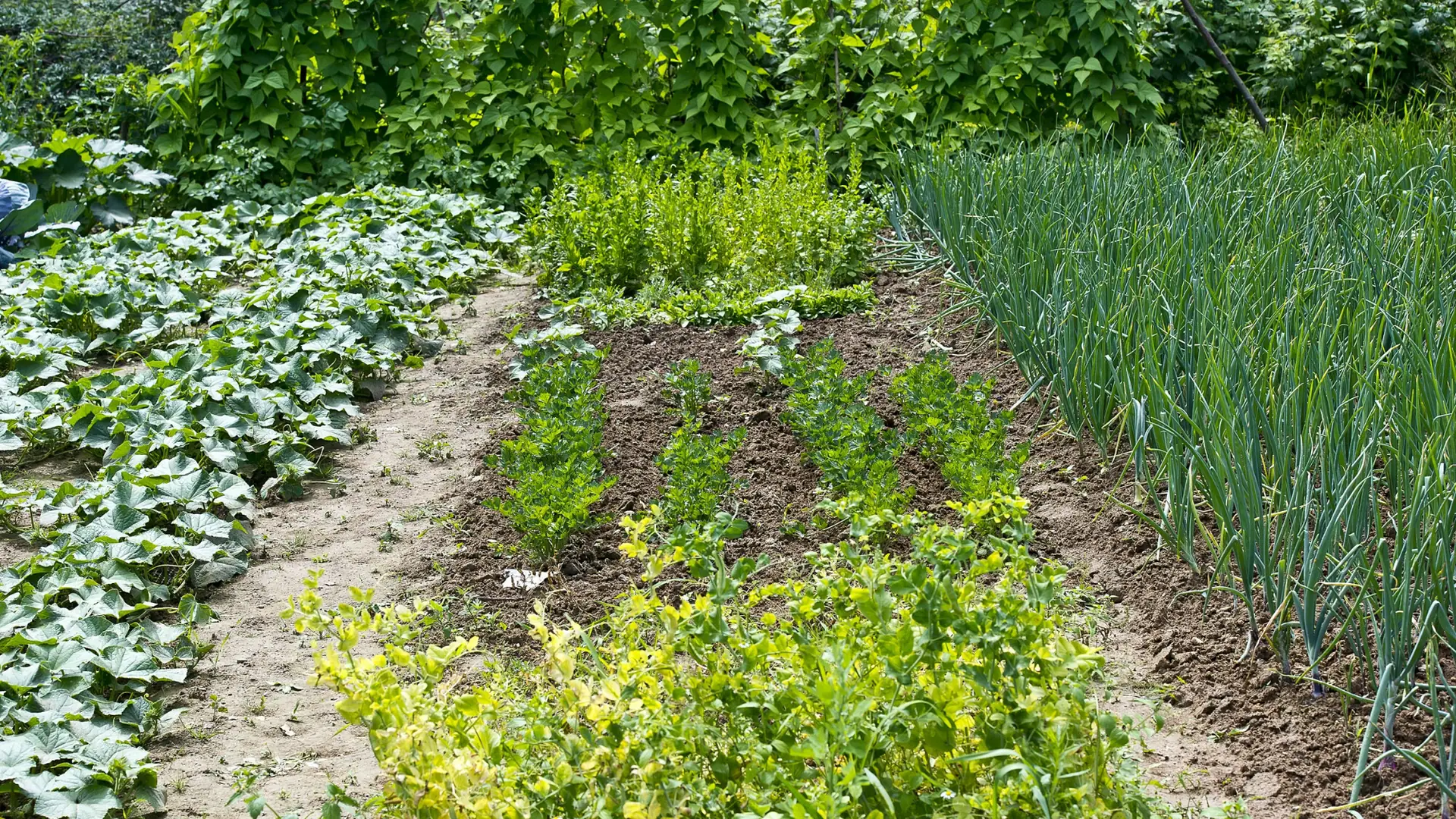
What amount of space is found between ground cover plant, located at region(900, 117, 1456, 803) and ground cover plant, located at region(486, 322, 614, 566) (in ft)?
4.45

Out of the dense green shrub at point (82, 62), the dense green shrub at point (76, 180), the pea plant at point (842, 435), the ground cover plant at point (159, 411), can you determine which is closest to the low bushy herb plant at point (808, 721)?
the ground cover plant at point (159, 411)

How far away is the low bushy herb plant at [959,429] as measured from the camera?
10.4ft

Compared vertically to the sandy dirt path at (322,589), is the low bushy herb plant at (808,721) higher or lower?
higher

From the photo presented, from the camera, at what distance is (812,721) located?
190 cm

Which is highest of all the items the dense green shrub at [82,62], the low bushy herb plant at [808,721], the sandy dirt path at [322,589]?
the dense green shrub at [82,62]

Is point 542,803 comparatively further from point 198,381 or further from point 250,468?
point 198,381

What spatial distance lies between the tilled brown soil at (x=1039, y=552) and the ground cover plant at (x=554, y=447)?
3.3 inches

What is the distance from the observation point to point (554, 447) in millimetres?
3623

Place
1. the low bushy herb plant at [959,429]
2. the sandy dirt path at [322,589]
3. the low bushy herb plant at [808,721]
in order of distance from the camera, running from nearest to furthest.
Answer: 1. the low bushy herb plant at [808,721]
2. the sandy dirt path at [322,589]
3. the low bushy herb plant at [959,429]

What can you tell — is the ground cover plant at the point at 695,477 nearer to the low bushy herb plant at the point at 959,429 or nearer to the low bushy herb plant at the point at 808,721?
the low bushy herb plant at the point at 959,429

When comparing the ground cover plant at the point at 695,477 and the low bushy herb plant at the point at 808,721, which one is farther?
the ground cover plant at the point at 695,477

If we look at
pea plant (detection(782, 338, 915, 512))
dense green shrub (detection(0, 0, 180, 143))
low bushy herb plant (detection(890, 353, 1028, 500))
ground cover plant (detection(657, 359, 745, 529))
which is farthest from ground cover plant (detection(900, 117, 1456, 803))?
dense green shrub (detection(0, 0, 180, 143))

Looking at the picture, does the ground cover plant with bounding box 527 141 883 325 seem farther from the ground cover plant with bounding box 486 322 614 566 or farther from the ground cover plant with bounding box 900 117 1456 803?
the ground cover plant with bounding box 486 322 614 566

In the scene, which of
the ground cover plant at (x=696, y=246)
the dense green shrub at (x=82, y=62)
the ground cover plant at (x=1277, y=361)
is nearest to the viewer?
the ground cover plant at (x=1277, y=361)
